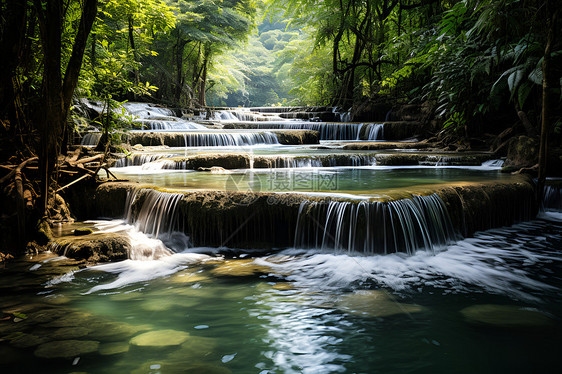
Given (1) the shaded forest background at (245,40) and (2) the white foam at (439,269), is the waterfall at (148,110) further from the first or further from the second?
(2) the white foam at (439,269)

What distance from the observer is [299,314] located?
2.98 m

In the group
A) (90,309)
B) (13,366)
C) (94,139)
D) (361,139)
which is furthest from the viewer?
(361,139)

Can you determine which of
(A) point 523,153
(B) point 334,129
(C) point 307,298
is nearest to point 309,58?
(B) point 334,129

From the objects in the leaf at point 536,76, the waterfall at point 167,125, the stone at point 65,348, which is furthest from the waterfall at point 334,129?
the stone at point 65,348

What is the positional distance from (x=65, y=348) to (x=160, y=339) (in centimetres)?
60

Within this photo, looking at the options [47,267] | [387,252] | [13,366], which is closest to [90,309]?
[13,366]

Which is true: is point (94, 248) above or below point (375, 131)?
below

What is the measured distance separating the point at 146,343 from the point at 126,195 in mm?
3448

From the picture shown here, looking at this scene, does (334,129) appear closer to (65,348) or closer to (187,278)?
(187,278)

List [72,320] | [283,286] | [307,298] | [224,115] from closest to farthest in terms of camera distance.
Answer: [72,320] → [307,298] → [283,286] → [224,115]

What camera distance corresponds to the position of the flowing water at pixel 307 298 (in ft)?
7.84

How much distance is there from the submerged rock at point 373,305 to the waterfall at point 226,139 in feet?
29.5

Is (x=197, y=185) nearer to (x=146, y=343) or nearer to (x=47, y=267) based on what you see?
(x=47, y=267)

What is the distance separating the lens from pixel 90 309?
3.04m
